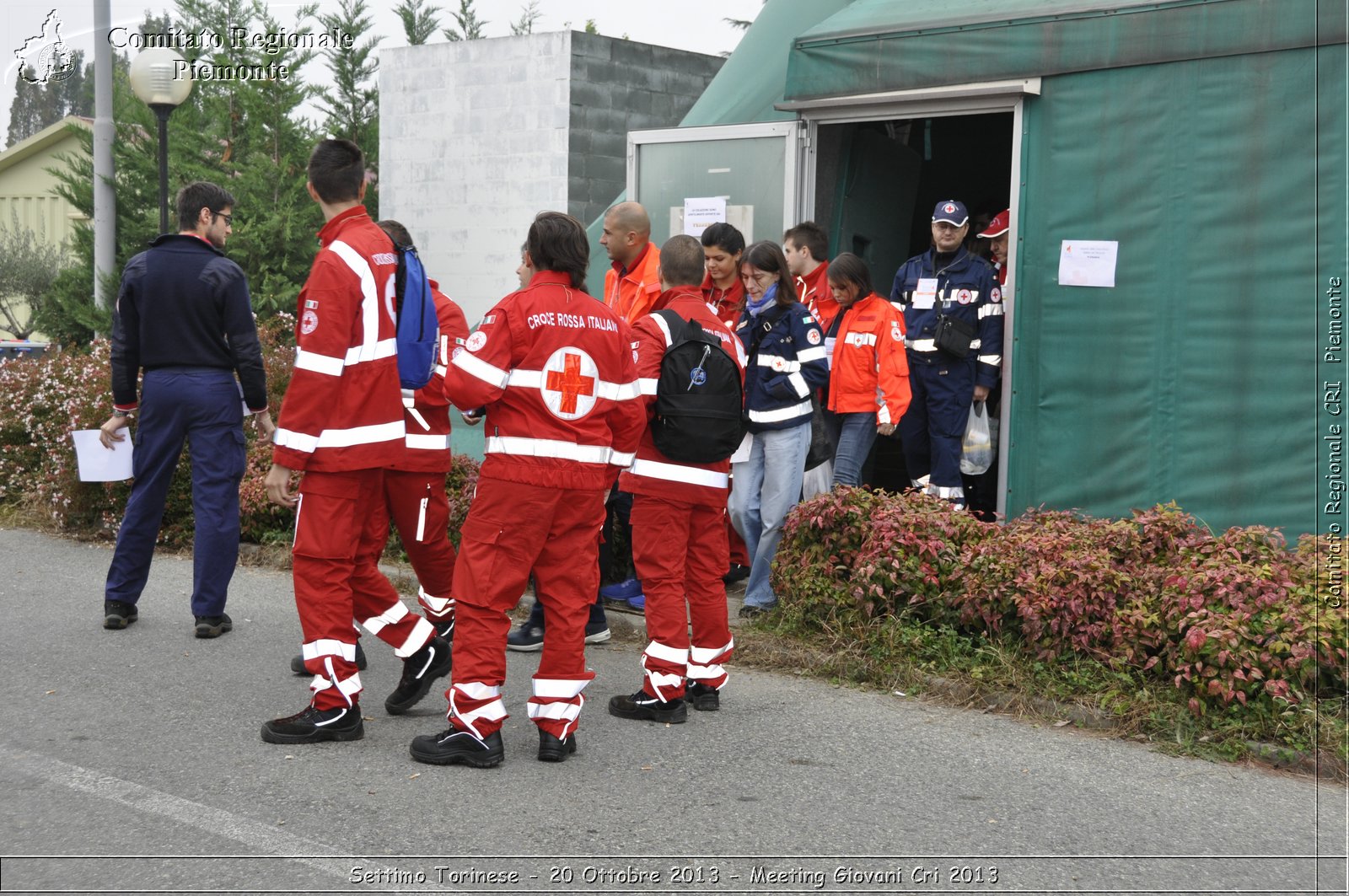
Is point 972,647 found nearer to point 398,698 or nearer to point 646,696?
point 646,696

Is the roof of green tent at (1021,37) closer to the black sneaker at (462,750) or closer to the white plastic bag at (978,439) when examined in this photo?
the white plastic bag at (978,439)

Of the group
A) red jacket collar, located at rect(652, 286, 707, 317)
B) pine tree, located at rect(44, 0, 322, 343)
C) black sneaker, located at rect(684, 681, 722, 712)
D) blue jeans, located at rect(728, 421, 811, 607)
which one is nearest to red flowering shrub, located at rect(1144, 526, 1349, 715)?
black sneaker, located at rect(684, 681, 722, 712)

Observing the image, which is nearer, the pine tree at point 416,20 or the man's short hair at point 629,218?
the man's short hair at point 629,218

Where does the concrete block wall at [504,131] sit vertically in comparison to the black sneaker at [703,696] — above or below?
above

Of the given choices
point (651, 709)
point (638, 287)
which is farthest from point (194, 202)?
point (651, 709)

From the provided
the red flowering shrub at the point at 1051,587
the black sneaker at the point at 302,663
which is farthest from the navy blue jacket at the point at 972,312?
the black sneaker at the point at 302,663

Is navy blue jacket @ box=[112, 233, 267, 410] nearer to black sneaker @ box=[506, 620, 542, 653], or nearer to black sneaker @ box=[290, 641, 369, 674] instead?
black sneaker @ box=[290, 641, 369, 674]

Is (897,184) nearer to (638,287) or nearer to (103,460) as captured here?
(638,287)

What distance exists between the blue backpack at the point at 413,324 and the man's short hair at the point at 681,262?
39.4 inches

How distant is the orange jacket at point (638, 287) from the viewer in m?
7.24

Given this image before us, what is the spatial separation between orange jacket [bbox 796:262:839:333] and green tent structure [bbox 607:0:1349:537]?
3.48ft

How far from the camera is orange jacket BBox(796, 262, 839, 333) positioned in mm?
7918

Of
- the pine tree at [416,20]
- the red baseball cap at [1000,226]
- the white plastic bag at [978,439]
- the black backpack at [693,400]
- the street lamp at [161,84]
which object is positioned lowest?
the white plastic bag at [978,439]

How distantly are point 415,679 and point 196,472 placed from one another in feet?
6.78
